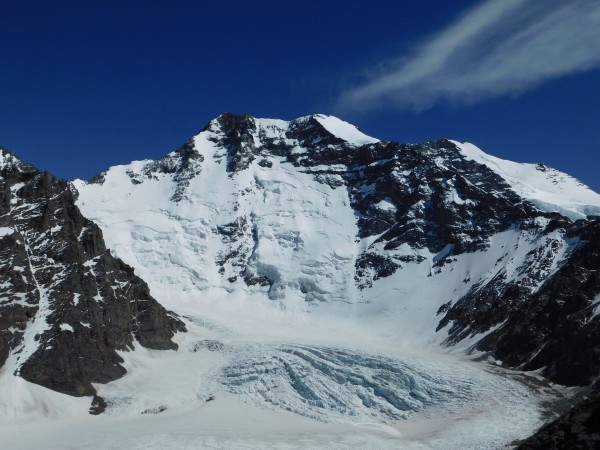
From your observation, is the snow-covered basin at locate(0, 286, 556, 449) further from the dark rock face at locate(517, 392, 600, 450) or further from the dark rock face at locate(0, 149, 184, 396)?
the dark rock face at locate(517, 392, 600, 450)

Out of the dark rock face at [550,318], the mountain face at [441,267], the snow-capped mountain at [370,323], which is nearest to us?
the snow-capped mountain at [370,323]

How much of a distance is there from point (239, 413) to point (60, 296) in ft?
106

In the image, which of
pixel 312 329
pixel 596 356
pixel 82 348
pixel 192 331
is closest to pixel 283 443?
pixel 82 348

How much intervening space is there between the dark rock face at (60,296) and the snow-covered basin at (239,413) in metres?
3.63

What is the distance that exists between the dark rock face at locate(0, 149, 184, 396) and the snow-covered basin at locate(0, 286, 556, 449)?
3.63 metres

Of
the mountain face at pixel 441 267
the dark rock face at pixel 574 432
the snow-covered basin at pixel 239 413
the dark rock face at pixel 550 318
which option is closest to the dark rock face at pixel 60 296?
the snow-covered basin at pixel 239 413

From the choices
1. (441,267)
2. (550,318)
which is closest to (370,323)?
(441,267)

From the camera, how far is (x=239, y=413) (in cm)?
8494

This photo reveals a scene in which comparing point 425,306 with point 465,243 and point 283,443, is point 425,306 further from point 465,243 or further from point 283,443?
point 283,443

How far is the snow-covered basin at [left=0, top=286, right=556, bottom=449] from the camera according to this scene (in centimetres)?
7144

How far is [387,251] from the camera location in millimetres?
187125

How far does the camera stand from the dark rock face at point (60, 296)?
90062 mm

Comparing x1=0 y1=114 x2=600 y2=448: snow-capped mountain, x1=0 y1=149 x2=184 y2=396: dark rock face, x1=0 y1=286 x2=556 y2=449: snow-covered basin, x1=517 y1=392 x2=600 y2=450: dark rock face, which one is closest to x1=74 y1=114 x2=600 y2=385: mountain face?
x1=0 y1=114 x2=600 y2=448: snow-capped mountain

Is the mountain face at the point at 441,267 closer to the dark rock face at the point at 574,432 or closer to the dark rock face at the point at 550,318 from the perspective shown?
the dark rock face at the point at 550,318
